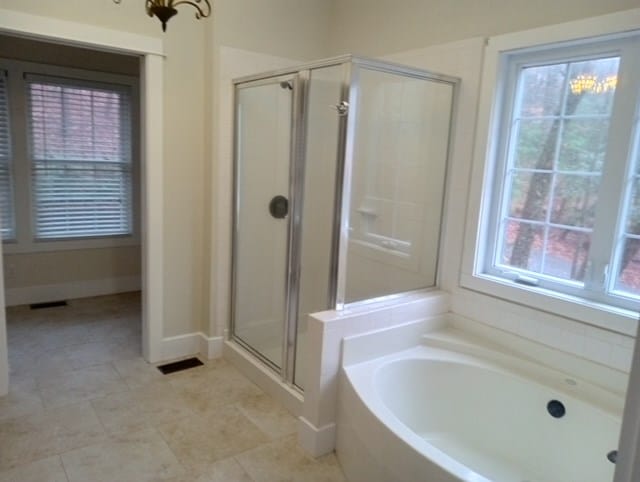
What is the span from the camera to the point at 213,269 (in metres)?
3.21

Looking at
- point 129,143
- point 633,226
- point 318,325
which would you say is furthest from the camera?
point 129,143

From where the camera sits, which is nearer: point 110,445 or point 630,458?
point 630,458

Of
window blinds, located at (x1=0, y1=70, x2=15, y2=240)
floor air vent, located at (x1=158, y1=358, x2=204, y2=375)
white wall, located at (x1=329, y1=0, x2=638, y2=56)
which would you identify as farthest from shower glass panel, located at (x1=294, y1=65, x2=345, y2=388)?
window blinds, located at (x1=0, y1=70, x2=15, y2=240)

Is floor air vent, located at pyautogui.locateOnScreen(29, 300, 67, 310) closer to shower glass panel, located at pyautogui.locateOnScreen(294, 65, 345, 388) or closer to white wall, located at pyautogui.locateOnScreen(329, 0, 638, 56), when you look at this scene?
shower glass panel, located at pyautogui.locateOnScreen(294, 65, 345, 388)

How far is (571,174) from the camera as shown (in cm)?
227

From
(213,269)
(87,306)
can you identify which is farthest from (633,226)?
(87,306)

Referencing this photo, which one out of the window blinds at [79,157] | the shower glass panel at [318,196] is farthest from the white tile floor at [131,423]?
the window blinds at [79,157]

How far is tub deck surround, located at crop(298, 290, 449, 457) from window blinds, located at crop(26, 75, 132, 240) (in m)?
3.19

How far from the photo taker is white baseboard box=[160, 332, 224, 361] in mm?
3232

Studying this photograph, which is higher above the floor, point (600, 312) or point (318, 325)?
point (600, 312)

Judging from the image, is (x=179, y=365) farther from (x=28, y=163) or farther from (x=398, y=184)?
(x=28, y=163)

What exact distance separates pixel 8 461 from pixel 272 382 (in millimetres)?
1324

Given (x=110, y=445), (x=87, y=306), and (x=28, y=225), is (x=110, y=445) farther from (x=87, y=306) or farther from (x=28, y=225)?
(x=28, y=225)

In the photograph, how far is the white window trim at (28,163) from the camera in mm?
4020
